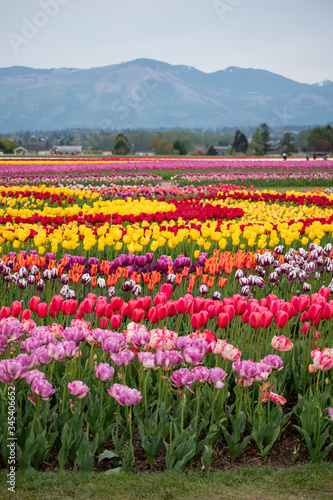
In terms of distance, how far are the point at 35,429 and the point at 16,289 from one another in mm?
3277

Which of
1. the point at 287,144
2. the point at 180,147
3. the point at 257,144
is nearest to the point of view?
the point at 287,144

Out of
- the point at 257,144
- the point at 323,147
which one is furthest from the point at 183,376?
the point at 257,144

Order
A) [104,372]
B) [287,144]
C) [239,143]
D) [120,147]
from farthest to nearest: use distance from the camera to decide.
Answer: [239,143]
[287,144]
[120,147]
[104,372]

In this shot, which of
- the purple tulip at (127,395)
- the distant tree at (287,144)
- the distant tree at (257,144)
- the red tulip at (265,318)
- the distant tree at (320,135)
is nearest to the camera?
the purple tulip at (127,395)

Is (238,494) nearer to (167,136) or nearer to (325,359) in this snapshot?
(325,359)

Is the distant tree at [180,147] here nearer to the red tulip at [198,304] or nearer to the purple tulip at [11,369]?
the red tulip at [198,304]

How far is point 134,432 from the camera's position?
13.8 ft

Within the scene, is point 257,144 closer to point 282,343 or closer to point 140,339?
point 282,343

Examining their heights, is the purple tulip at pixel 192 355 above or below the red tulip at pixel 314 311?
below

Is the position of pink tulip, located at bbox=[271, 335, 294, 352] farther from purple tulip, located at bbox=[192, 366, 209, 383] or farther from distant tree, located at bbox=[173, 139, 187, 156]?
distant tree, located at bbox=[173, 139, 187, 156]

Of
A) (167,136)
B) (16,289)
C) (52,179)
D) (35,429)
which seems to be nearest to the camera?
(35,429)

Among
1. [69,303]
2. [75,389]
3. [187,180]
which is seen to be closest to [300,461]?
[75,389]

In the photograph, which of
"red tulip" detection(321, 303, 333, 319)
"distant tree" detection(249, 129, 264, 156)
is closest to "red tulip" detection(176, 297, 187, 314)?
"red tulip" detection(321, 303, 333, 319)

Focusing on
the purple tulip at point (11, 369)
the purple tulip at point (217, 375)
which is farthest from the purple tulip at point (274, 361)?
the purple tulip at point (11, 369)
